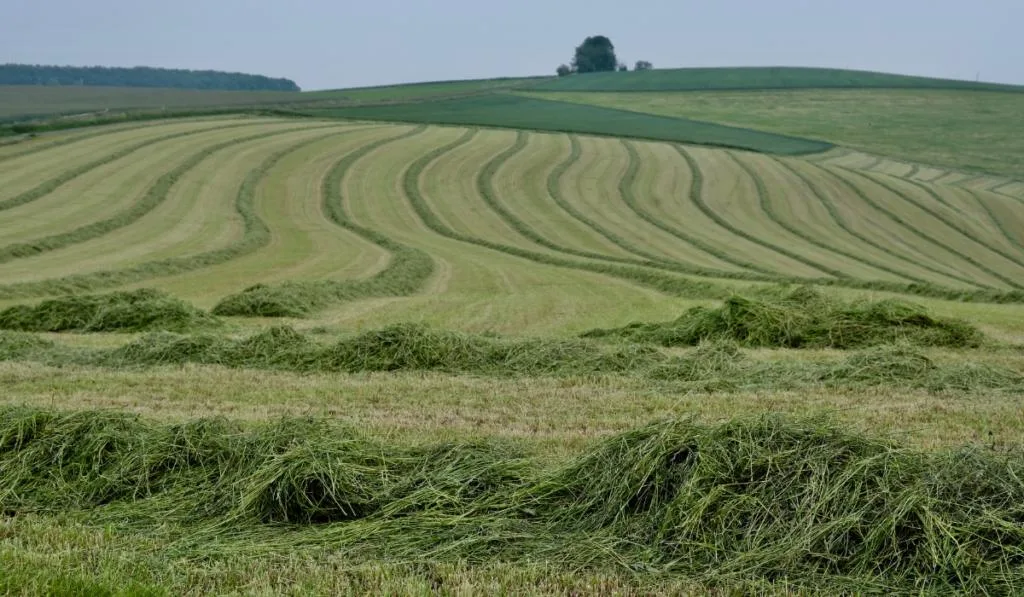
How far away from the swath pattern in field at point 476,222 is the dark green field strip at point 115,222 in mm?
114

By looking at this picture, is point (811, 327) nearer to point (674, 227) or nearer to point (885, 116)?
point (674, 227)

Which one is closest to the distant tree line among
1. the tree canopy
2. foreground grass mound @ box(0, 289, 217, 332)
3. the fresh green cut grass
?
the tree canopy

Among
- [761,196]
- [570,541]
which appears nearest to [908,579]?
[570,541]

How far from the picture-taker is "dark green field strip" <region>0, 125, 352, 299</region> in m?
23.4

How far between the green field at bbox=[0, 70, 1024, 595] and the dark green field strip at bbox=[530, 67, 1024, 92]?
2952 inches

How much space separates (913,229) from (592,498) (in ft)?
144

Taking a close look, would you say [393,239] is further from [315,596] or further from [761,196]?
[315,596]

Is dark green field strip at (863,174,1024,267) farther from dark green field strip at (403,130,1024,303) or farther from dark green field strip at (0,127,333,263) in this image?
dark green field strip at (0,127,333,263)

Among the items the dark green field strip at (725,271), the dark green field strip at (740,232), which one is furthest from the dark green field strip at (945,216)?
the dark green field strip at (740,232)

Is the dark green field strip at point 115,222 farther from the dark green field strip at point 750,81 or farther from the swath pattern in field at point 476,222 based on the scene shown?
the dark green field strip at point 750,81

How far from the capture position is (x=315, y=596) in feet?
18.7

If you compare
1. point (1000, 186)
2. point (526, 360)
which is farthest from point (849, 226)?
point (526, 360)

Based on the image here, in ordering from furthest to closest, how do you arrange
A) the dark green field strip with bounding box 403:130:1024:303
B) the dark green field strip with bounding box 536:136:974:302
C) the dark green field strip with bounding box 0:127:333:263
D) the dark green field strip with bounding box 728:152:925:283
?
the dark green field strip with bounding box 728:152:925:283
the dark green field strip with bounding box 0:127:333:263
the dark green field strip with bounding box 536:136:974:302
the dark green field strip with bounding box 403:130:1024:303

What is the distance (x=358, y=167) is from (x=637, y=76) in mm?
73848
